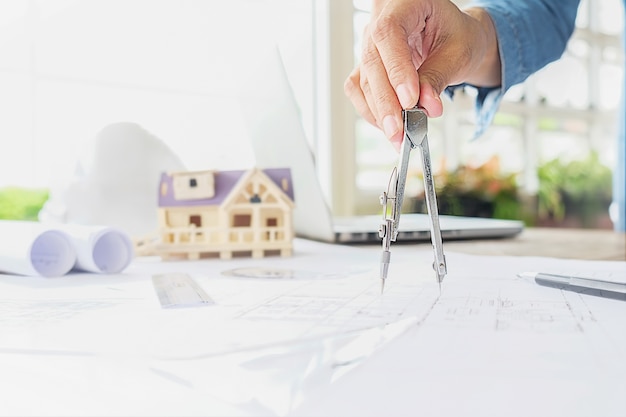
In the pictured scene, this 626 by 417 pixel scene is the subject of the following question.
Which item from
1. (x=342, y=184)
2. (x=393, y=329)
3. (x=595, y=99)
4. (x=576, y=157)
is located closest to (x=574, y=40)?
(x=595, y=99)

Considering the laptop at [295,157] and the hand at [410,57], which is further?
the laptop at [295,157]

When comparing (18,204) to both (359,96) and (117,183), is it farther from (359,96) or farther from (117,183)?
(359,96)

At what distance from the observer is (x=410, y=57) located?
22.3 inches

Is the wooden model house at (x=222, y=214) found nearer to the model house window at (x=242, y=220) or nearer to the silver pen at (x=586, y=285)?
the model house window at (x=242, y=220)

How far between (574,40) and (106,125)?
3393 mm

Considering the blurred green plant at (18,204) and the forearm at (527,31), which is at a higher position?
the forearm at (527,31)

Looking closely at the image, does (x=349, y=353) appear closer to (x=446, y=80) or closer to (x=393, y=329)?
(x=393, y=329)

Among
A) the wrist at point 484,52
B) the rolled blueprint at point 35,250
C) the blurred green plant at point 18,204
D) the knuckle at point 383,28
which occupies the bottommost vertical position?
the rolled blueprint at point 35,250

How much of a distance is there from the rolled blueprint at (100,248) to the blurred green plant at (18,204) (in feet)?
3.63

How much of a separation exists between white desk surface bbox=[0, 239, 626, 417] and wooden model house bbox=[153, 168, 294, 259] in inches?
11.7

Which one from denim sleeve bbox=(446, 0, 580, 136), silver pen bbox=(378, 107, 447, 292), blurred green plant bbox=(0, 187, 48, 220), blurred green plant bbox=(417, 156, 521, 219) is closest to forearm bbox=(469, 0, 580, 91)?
denim sleeve bbox=(446, 0, 580, 136)

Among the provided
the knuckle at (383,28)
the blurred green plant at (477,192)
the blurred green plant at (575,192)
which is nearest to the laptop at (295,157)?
the knuckle at (383,28)

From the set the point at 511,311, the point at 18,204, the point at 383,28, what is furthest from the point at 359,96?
the point at 18,204

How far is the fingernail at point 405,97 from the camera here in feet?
1.73
